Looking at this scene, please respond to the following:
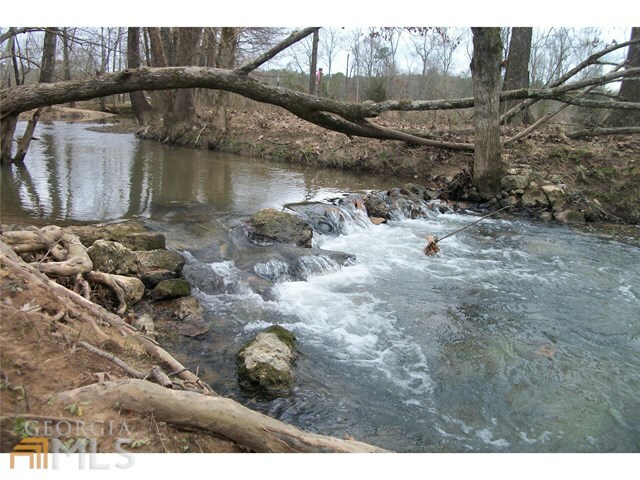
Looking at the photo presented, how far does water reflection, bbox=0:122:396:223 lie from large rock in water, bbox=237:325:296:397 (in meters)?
4.77

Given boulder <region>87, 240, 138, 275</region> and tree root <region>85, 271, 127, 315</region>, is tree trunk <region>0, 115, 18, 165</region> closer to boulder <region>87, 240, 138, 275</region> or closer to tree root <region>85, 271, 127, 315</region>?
boulder <region>87, 240, 138, 275</region>

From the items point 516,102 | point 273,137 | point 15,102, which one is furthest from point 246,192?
point 516,102

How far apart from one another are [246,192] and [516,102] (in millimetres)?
8457

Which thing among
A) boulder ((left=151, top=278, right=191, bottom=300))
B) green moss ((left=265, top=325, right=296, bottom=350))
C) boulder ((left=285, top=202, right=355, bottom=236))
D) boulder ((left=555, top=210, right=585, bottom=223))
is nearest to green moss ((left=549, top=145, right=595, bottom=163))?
boulder ((left=555, top=210, right=585, bottom=223))

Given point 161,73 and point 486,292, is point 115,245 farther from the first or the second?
point 486,292

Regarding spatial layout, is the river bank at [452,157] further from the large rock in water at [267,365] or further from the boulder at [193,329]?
the large rock in water at [267,365]

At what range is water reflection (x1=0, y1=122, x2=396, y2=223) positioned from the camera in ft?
27.6

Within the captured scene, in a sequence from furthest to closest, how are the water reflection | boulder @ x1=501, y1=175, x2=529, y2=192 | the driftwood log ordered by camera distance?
boulder @ x1=501, y1=175, x2=529, y2=192, the water reflection, the driftwood log

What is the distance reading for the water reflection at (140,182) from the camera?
8422 millimetres

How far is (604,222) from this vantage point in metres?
10.4

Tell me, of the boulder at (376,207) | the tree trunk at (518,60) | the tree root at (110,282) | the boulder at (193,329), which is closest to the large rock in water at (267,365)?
the boulder at (193,329)

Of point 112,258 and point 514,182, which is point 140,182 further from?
point 514,182

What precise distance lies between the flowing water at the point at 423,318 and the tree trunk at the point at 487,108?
1322 mm

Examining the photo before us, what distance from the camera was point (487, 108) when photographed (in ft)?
33.4
